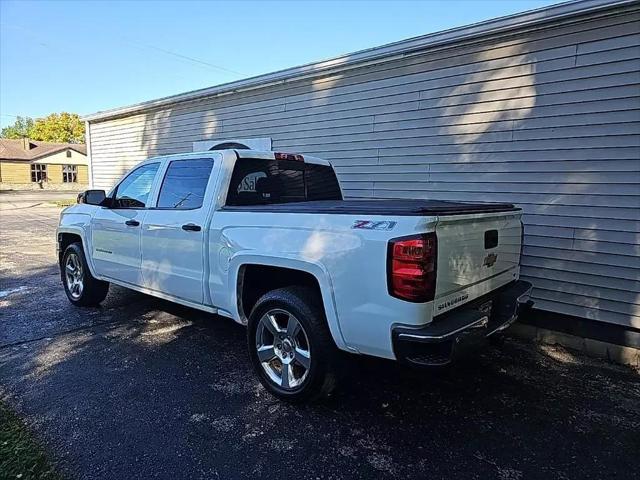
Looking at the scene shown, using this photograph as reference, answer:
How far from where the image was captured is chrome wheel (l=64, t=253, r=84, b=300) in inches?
225

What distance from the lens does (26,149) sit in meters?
52.0

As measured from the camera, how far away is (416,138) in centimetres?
598

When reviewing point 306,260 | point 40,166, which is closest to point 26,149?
point 40,166

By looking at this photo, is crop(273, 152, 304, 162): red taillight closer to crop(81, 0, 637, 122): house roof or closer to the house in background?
crop(81, 0, 637, 122): house roof

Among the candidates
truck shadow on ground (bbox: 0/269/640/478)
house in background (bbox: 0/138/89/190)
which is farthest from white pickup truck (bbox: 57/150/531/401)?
house in background (bbox: 0/138/89/190)

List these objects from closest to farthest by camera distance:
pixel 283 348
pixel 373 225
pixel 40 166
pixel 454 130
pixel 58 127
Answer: pixel 373 225 < pixel 283 348 < pixel 454 130 < pixel 40 166 < pixel 58 127

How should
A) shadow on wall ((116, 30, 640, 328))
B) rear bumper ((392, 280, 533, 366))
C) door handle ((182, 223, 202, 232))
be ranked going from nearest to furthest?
rear bumper ((392, 280, 533, 366)) → door handle ((182, 223, 202, 232)) → shadow on wall ((116, 30, 640, 328))

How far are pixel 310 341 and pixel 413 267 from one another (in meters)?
0.95

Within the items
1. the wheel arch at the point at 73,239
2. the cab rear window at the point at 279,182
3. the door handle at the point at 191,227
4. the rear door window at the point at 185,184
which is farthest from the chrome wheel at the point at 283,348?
the wheel arch at the point at 73,239

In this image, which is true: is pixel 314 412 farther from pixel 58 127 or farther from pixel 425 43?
pixel 58 127

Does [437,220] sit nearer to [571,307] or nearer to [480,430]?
[480,430]

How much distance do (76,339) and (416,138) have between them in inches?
181

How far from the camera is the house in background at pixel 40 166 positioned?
48656 millimetres

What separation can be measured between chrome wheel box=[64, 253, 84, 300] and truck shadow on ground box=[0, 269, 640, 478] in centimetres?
107
